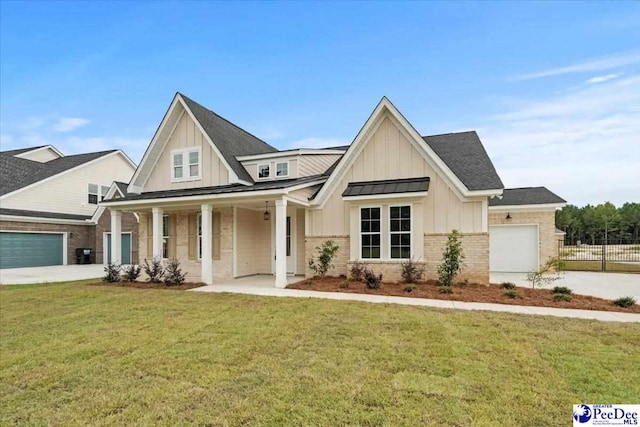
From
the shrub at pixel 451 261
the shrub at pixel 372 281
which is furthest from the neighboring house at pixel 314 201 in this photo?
the shrub at pixel 372 281

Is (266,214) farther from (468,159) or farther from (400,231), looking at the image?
(468,159)

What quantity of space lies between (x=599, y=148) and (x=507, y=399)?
18.0 m

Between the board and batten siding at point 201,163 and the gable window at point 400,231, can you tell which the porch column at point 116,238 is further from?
the gable window at point 400,231

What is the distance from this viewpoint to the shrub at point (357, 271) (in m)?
12.1

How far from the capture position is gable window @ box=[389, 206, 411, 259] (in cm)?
1192

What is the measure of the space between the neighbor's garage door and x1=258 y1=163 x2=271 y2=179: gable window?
17369 millimetres

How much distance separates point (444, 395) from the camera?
376 centimetres

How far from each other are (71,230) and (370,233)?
22.8 m

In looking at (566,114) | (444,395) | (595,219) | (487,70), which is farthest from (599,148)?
(595,219)

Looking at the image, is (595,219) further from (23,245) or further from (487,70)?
(23,245)

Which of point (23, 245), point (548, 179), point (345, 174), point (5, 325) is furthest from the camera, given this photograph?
point (548, 179)

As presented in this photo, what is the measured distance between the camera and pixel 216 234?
1417 cm

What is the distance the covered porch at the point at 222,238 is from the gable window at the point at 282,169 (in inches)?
59.4

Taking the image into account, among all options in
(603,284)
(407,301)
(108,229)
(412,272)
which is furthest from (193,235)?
(603,284)
